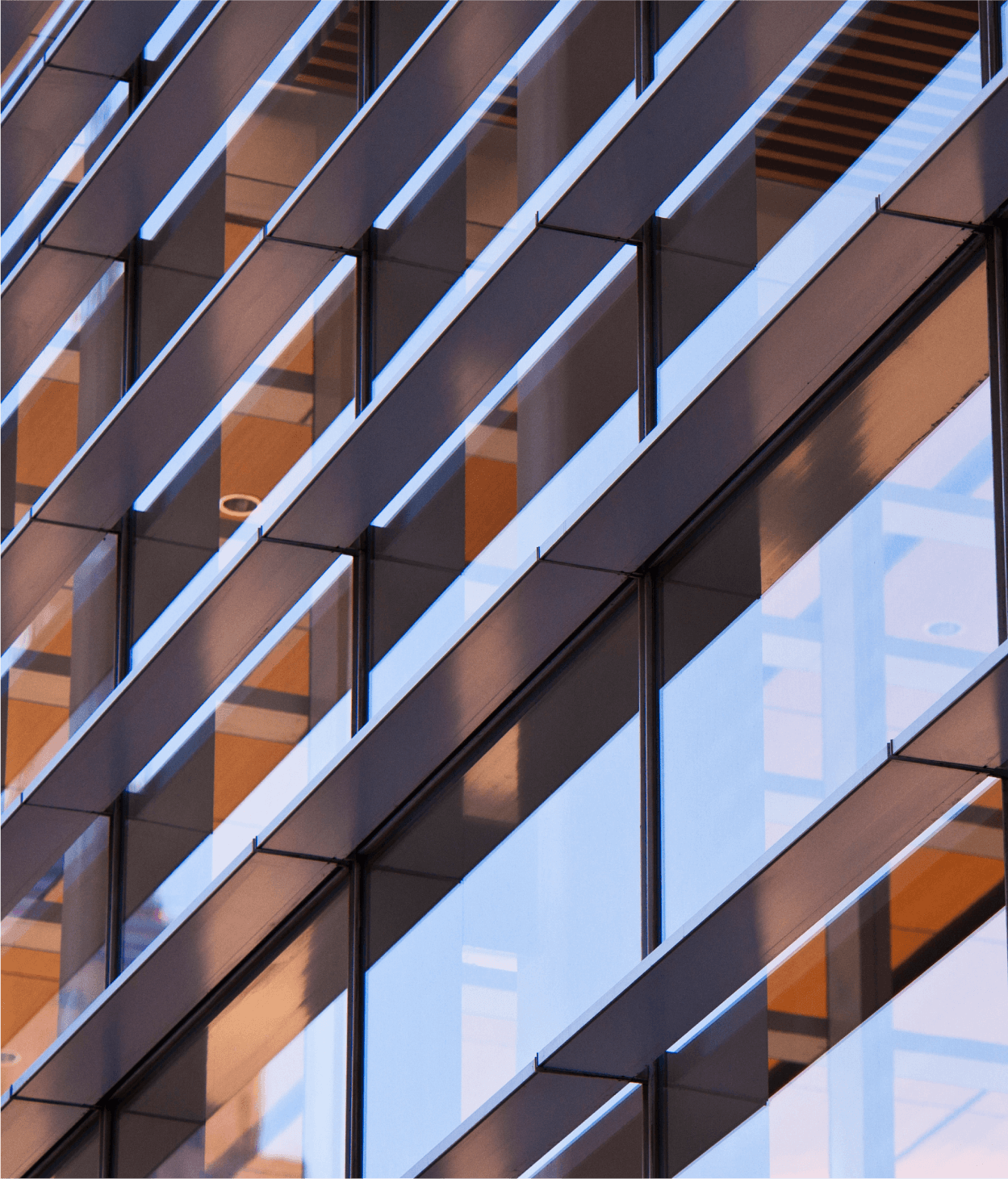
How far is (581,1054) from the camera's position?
11336mm

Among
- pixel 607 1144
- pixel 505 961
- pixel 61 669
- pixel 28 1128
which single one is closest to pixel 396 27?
pixel 61 669

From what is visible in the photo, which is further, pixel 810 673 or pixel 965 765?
pixel 810 673

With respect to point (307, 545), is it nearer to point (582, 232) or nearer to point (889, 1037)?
point (582, 232)

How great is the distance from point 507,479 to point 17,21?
22.3 ft

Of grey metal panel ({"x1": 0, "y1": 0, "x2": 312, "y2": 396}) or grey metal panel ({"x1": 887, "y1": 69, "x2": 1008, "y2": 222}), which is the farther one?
grey metal panel ({"x1": 0, "y1": 0, "x2": 312, "y2": 396})

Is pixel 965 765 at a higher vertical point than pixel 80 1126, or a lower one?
lower

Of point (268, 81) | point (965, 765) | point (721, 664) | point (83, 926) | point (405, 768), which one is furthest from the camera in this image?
point (83, 926)

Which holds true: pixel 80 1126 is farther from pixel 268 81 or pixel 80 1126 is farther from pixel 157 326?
pixel 268 81

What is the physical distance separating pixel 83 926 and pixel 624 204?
7270mm

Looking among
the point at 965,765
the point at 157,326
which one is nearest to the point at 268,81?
the point at 157,326

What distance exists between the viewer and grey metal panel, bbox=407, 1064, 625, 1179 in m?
11.7

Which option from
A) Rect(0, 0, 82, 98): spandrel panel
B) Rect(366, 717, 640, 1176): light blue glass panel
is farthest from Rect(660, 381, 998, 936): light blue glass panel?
Rect(0, 0, 82, 98): spandrel panel

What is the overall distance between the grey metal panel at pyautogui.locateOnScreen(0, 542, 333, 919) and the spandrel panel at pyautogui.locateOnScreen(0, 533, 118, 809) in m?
0.41

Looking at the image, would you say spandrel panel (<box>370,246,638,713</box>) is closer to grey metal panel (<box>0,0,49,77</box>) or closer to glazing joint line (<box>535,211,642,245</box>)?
glazing joint line (<box>535,211,642,245</box>)
